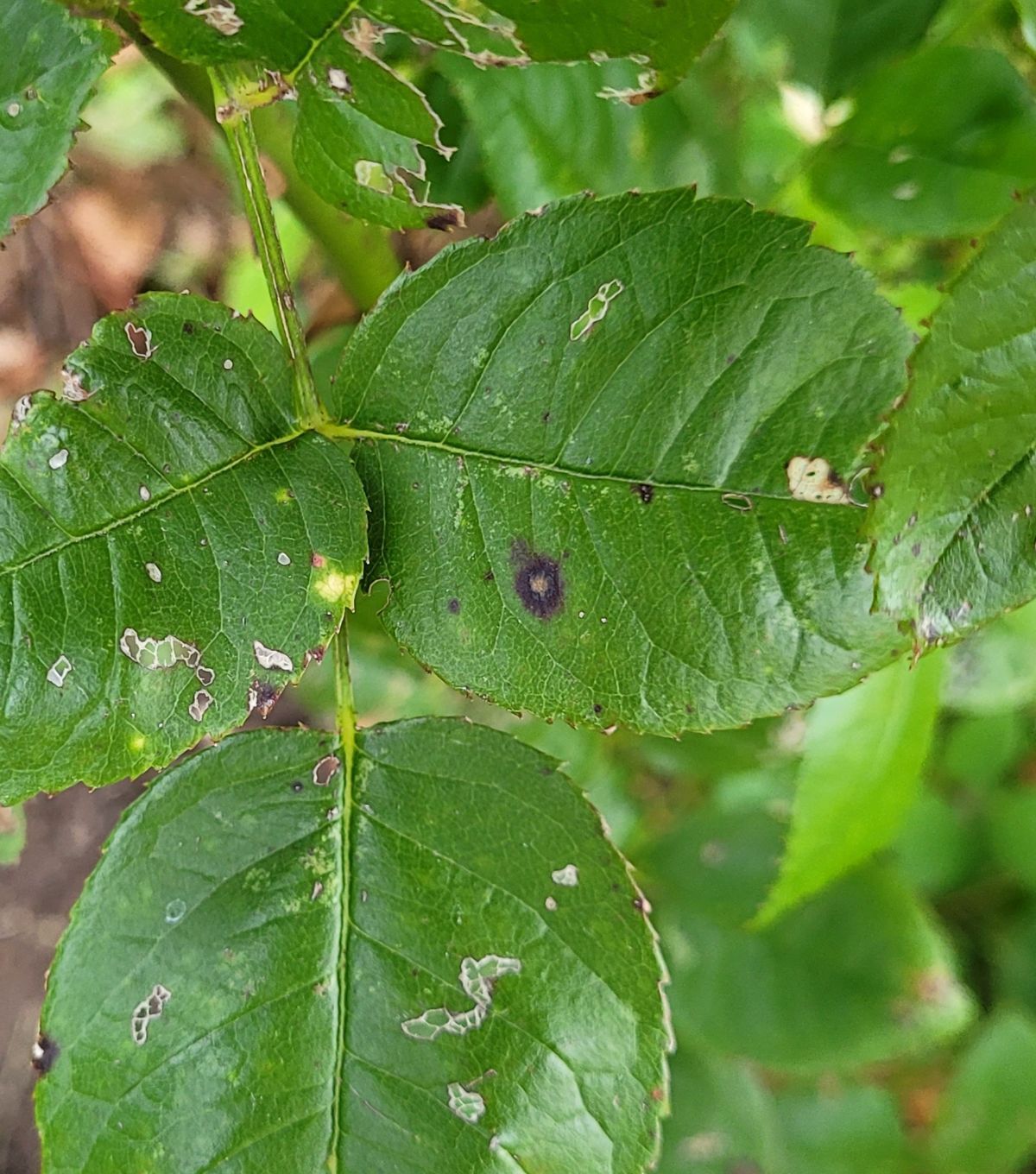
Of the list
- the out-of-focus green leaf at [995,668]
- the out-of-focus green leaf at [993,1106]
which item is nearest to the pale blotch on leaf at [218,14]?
the out-of-focus green leaf at [995,668]

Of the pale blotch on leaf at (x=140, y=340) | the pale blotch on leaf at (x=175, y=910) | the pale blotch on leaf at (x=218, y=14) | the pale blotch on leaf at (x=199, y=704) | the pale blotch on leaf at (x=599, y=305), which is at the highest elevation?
the pale blotch on leaf at (x=218, y=14)

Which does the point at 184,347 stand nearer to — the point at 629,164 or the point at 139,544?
the point at 139,544

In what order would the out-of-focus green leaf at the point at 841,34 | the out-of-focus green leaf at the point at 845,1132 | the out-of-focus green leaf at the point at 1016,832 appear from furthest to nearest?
1. the out-of-focus green leaf at the point at 1016,832
2. the out-of-focus green leaf at the point at 845,1132
3. the out-of-focus green leaf at the point at 841,34

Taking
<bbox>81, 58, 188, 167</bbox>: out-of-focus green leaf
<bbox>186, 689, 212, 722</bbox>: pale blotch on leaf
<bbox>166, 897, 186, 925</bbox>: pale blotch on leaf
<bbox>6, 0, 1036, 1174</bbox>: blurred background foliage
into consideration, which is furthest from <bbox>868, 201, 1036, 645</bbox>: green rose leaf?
<bbox>81, 58, 188, 167</bbox>: out-of-focus green leaf

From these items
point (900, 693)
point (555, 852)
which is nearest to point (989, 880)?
point (900, 693)

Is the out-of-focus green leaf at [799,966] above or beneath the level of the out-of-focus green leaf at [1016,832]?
beneath

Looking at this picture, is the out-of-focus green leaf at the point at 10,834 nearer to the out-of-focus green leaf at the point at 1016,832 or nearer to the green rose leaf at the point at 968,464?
the green rose leaf at the point at 968,464
